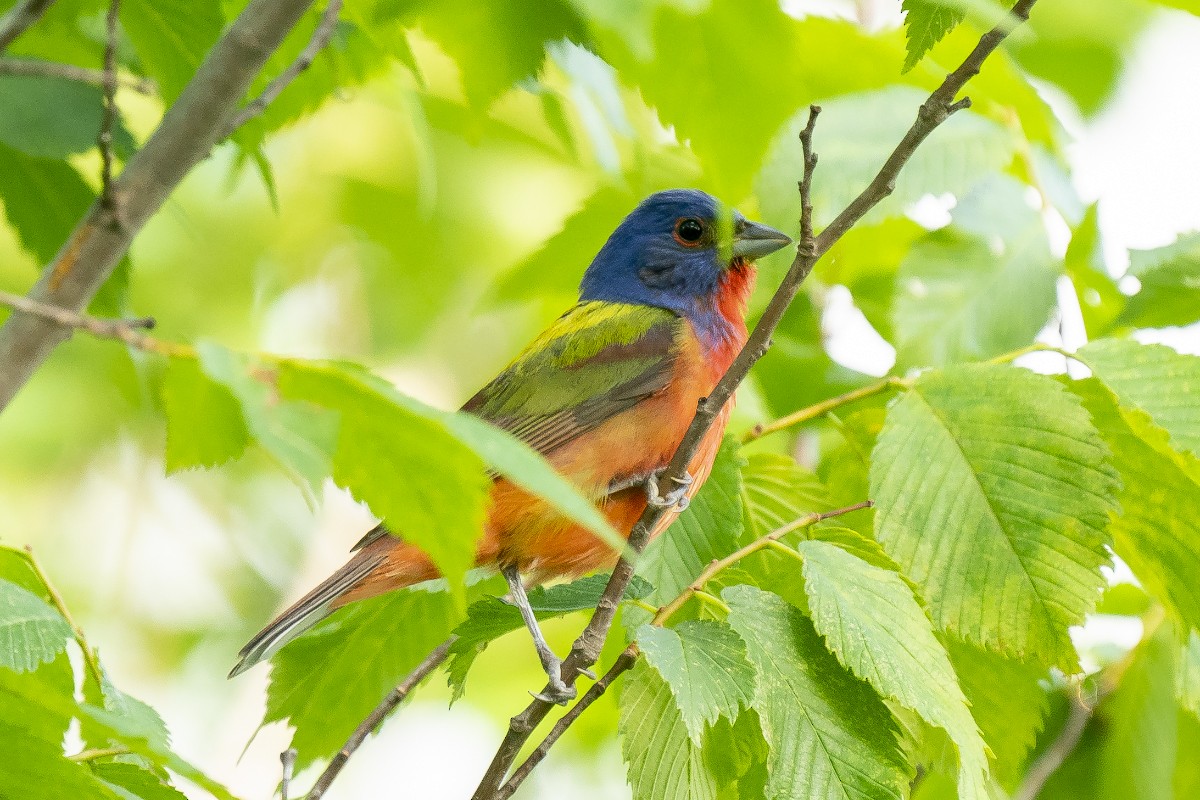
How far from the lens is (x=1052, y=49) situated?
5809mm

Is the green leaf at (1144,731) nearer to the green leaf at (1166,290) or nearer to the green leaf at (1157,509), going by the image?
the green leaf at (1166,290)

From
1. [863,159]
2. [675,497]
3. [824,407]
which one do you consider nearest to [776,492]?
[824,407]

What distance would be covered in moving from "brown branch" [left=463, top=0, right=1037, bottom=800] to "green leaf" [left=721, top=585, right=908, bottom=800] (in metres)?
0.31

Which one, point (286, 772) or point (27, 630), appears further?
point (286, 772)

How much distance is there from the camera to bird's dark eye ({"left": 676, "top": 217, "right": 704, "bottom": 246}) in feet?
16.8

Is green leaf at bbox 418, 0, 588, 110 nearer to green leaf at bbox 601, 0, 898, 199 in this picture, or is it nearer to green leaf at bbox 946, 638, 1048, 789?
green leaf at bbox 601, 0, 898, 199

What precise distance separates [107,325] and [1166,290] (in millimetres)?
3071

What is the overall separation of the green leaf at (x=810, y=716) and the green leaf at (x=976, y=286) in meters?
1.48

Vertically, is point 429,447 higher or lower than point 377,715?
higher

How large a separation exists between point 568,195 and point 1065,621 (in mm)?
5617

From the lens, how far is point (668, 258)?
5.16m

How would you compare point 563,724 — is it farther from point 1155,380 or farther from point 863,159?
point 863,159

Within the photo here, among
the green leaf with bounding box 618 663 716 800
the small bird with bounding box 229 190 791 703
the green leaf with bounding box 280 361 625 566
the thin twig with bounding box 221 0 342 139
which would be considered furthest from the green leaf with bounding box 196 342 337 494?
the small bird with bounding box 229 190 791 703

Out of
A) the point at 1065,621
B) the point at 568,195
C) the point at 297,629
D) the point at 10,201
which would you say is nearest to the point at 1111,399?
the point at 1065,621
